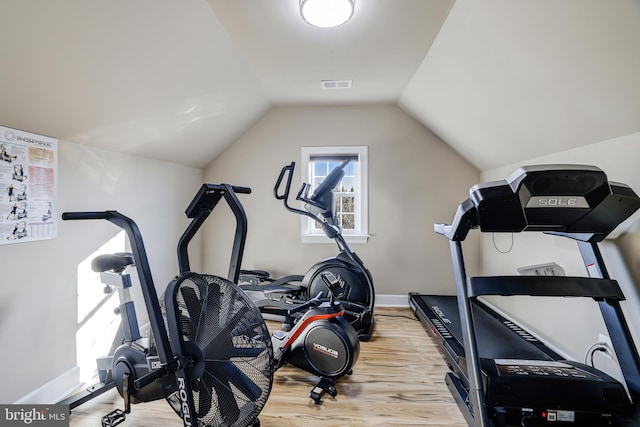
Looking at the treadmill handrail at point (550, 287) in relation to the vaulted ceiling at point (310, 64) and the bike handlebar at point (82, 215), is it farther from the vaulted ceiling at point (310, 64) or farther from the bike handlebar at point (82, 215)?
the bike handlebar at point (82, 215)

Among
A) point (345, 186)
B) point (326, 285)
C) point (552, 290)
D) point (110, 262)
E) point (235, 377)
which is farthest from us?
point (345, 186)

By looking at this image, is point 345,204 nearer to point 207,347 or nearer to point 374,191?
point 374,191

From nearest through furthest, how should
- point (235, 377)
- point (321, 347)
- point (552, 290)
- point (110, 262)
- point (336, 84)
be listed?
point (552, 290) → point (235, 377) → point (110, 262) → point (321, 347) → point (336, 84)

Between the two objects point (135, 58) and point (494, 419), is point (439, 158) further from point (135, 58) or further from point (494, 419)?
point (135, 58)

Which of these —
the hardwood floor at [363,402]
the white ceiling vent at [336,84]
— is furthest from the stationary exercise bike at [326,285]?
the white ceiling vent at [336,84]

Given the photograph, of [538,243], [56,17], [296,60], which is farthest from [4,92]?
[538,243]

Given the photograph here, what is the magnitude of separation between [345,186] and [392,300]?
1.52 meters

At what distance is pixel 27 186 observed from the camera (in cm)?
161

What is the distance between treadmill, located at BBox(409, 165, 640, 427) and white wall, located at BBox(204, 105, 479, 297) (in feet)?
6.80

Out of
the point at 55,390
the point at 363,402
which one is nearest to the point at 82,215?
the point at 55,390

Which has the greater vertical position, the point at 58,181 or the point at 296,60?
the point at 296,60

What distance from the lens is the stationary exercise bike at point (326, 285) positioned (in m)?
2.77

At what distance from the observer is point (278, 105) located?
3.59 meters

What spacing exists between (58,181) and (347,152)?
273 cm
